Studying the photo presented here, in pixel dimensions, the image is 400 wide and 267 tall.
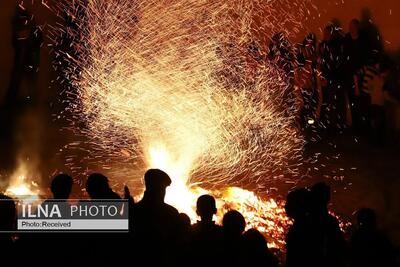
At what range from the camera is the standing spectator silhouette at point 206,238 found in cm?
366

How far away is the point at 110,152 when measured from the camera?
9109mm

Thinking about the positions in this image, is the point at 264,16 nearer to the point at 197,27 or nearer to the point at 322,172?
the point at 197,27

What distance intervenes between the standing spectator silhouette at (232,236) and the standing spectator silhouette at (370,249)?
816 mm

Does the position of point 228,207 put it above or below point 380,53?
below

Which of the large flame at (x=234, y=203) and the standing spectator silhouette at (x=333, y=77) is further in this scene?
the standing spectator silhouette at (x=333, y=77)

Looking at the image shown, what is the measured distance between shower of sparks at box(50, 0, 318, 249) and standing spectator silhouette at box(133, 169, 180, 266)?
3373mm

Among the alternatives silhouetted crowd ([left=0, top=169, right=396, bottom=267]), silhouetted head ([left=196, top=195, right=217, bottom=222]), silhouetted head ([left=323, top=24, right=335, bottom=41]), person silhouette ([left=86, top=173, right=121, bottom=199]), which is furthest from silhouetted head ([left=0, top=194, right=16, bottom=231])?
silhouetted head ([left=323, top=24, right=335, bottom=41])

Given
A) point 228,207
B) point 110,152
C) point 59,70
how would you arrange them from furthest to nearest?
point 59,70 < point 110,152 < point 228,207

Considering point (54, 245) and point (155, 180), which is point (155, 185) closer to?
point (155, 180)

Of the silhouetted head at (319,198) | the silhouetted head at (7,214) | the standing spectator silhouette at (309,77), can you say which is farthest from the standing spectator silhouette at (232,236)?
the standing spectator silhouette at (309,77)

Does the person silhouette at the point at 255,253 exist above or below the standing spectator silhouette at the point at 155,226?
below

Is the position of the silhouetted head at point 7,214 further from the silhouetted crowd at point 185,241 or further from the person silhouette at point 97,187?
the person silhouette at point 97,187

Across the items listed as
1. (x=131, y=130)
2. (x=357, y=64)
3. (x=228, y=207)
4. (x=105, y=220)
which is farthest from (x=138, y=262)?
(x=357, y=64)

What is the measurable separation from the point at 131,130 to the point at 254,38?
3.47m
